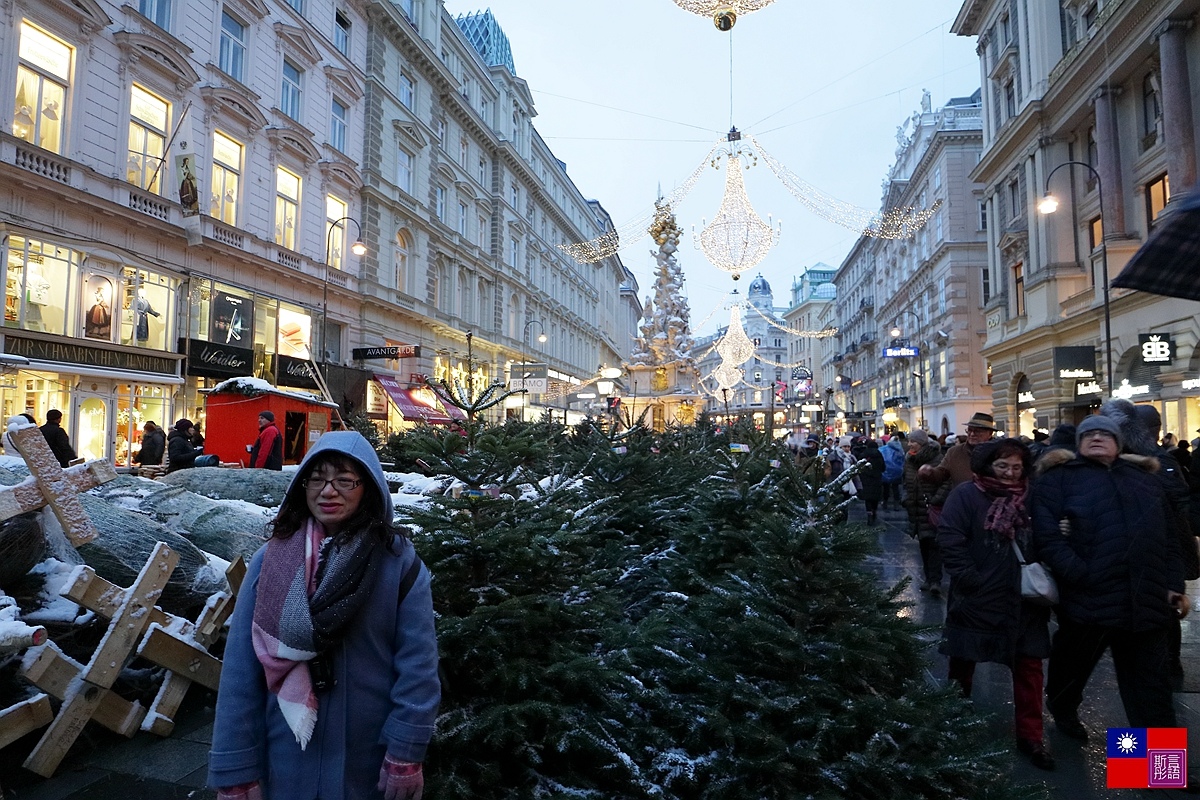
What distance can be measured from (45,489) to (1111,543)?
554 centimetres

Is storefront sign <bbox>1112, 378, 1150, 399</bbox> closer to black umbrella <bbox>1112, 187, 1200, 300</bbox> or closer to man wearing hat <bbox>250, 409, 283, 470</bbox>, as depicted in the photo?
black umbrella <bbox>1112, 187, 1200, 300</bbox>

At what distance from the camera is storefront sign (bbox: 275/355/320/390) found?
22641 millimetres

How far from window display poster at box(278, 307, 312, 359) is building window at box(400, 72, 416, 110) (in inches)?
486

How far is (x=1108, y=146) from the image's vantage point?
21.3m

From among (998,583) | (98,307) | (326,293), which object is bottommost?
(998,583)

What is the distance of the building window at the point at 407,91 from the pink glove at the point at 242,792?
108 feet

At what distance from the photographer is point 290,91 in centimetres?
2372

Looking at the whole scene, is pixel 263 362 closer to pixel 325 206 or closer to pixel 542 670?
pixel 325 206

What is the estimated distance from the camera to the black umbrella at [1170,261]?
2.41 metres

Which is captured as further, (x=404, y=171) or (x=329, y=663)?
(x=404, y=171)

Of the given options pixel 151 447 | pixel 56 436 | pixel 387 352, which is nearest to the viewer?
pixel 56 436

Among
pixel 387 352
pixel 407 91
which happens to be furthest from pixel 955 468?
pixel 407 91

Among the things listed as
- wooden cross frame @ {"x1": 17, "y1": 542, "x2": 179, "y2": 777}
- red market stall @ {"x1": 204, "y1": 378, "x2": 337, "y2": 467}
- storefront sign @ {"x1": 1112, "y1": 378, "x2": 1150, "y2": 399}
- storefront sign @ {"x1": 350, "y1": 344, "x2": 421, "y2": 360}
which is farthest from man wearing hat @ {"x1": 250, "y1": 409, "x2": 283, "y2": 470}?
storefront sign @ {"x1": 1112, "y1": 378, "x2": 1150, "y2": 399}

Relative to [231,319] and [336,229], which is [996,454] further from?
[336,229]
